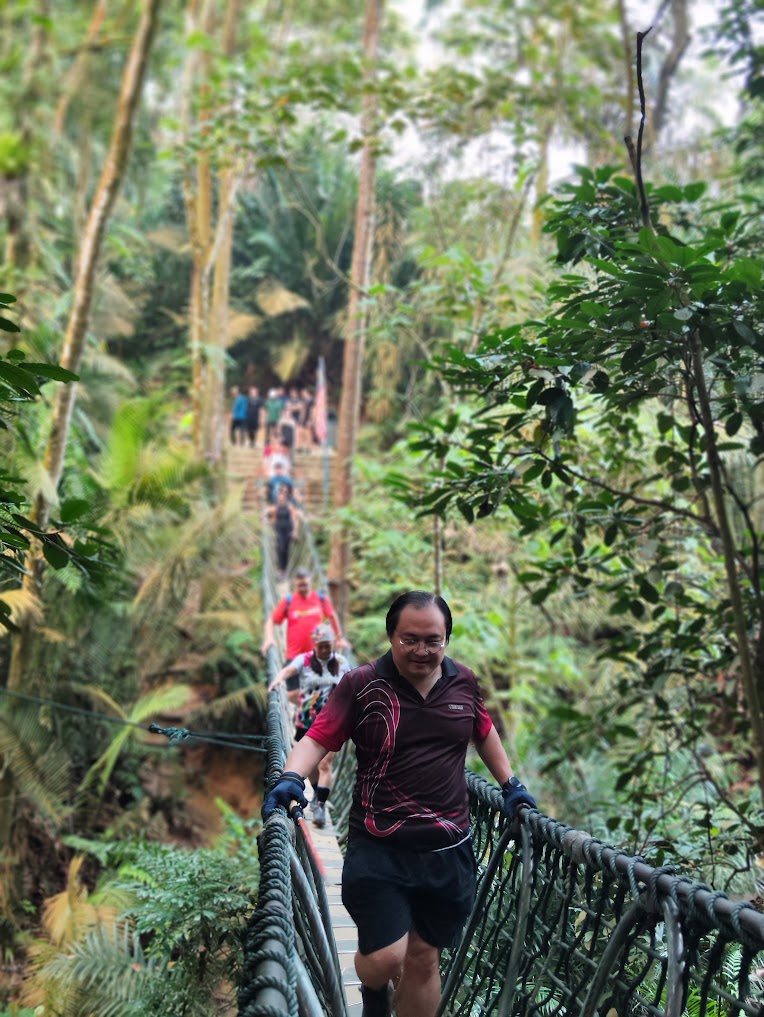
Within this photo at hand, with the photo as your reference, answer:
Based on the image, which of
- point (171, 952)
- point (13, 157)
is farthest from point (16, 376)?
point (13, 157)

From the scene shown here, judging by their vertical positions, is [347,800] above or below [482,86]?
below

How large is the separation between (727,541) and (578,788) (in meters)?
5.12

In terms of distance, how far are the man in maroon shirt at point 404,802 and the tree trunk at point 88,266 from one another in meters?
3.50

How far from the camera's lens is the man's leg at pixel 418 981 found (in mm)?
1742

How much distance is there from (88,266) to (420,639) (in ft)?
13.8

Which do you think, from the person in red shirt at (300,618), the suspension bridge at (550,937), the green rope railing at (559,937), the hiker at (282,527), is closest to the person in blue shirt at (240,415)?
the hiker at (282,527)

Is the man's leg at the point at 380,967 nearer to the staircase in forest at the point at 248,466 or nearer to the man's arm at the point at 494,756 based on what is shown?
the man's arm at the point at 494,756

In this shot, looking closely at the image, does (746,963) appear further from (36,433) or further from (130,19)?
(130,19)

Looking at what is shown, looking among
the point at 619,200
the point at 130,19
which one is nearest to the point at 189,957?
the point at 619,200

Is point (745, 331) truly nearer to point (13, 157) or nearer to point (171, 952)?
point (171, 952)

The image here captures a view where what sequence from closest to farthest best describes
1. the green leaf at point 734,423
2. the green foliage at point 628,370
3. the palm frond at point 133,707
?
1. the green foliage at point 628,370
2. the green leaf at point 734,423
3. the palm frond at point 133,707

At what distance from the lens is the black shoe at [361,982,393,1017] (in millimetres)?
1725

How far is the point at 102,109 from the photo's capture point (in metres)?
11.4

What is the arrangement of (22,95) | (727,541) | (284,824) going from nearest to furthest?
(284,824), (727,541), (22,95)
